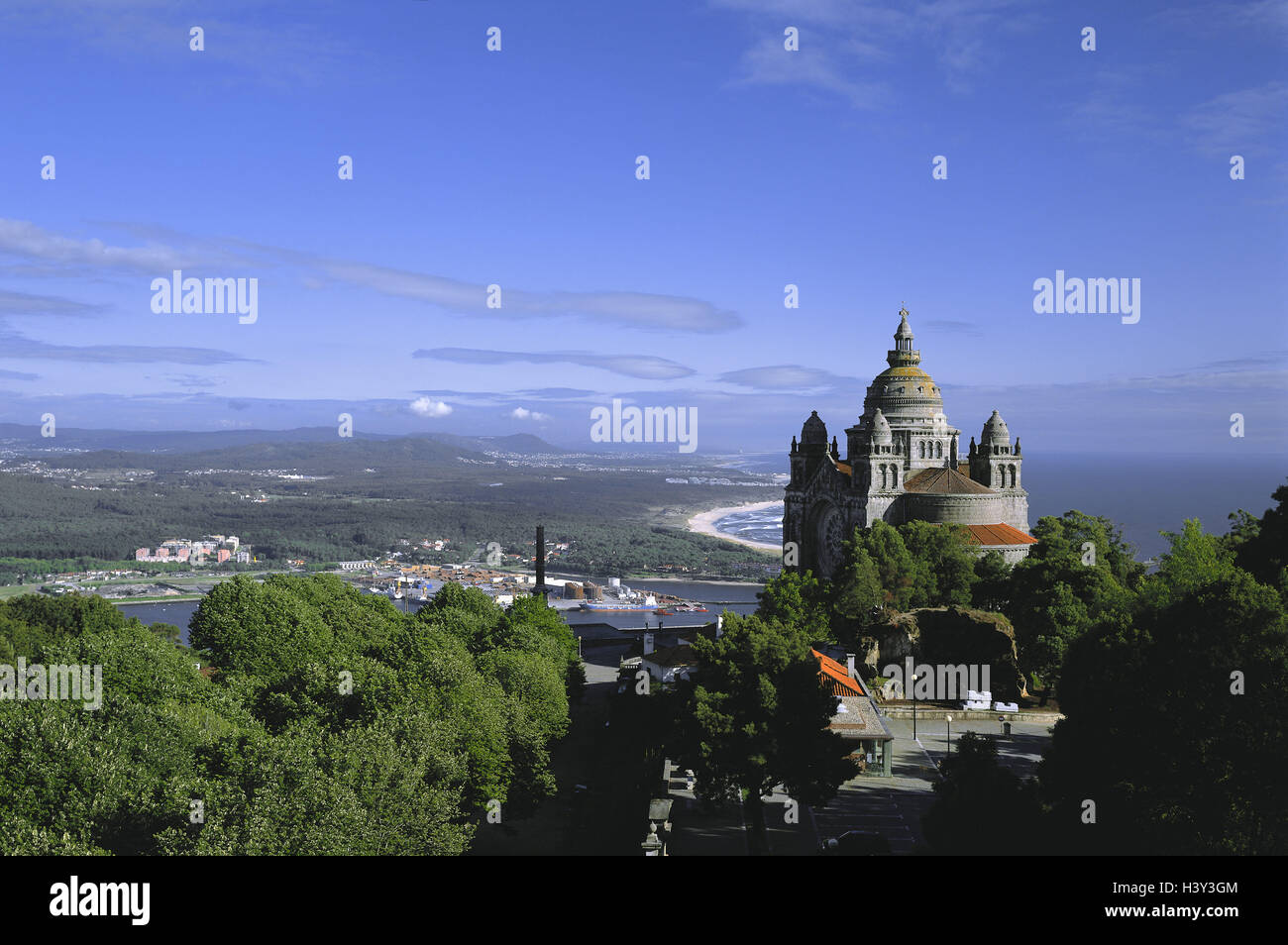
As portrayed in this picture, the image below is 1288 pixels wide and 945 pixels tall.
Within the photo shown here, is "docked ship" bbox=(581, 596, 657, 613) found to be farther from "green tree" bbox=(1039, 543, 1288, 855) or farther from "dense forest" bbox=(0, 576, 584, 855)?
"green tree" bbox=(1039, 543, 1288, 855)

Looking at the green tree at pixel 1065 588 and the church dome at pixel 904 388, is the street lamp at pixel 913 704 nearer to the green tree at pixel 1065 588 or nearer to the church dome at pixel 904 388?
the green tree at pixel 1065 588

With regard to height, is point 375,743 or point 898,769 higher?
point 375,743

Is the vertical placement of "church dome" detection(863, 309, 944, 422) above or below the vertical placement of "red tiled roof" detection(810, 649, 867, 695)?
→ above

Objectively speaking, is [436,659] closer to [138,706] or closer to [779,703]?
[138,706]

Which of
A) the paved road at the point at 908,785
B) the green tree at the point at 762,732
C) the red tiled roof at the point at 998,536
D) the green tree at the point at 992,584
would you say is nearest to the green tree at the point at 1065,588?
the green tree at the point at 992,584

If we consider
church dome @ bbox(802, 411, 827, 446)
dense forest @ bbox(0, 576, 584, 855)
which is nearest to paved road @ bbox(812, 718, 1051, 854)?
dense forest @ bbox(0, 576, 584, 855)
